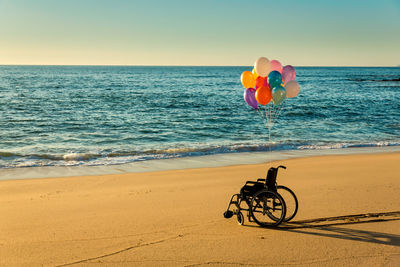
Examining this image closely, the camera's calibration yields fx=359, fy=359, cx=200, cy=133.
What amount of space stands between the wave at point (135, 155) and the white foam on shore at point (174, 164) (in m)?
0.55

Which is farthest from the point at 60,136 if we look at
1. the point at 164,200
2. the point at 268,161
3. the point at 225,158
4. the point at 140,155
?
the point at 164,200

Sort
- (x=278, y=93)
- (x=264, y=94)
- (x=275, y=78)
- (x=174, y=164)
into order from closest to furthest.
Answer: (x=275, y=78)
(x=278, y=93)
(x=264, y=94)
(x=174, y=164)

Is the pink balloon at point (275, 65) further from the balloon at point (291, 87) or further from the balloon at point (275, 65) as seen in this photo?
the balloon at point (291, 87)

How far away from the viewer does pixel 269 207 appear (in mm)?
6391

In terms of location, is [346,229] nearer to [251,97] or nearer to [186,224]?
[186,224]

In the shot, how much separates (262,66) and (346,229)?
12.4 feet

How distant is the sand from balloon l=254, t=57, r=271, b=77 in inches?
116

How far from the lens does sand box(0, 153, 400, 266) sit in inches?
206

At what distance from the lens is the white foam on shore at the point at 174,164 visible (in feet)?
38.0

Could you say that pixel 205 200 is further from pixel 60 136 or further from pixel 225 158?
pixel 60 136

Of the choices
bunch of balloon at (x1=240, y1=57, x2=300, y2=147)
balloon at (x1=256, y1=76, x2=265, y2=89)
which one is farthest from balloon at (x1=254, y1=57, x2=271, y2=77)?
balloon at (x1=256, y1=76, x2=265, y2=89)

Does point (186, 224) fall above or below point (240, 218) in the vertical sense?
below

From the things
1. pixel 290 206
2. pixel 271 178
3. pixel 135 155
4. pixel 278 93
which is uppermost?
pixel 278 93

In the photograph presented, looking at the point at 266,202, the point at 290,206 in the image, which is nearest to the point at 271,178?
the point at 266,202
